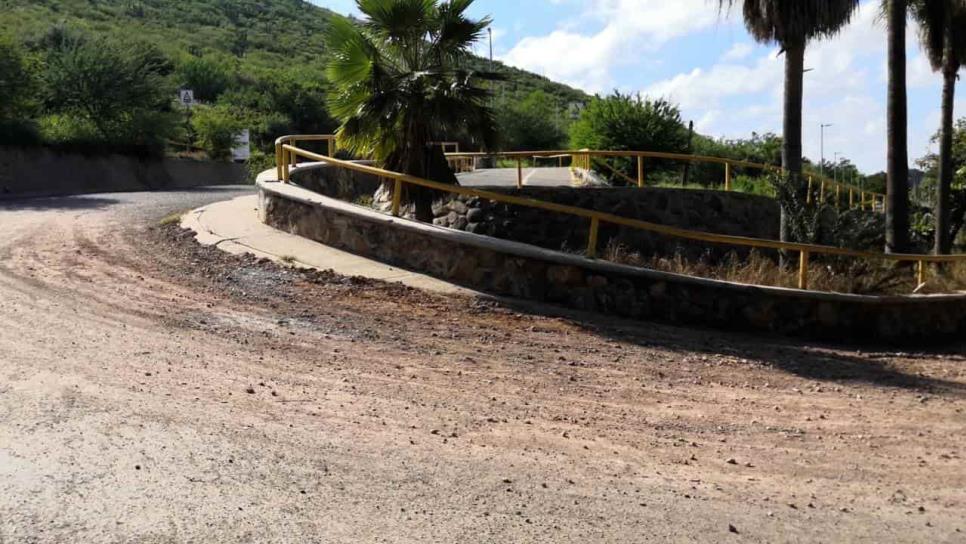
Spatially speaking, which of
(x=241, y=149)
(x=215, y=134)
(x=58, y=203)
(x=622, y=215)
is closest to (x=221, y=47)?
(x=241, y=149)

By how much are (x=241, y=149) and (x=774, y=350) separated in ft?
127

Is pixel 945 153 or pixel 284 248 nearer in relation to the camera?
pixel 284 248

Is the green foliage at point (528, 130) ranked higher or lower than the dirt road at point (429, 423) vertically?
higher

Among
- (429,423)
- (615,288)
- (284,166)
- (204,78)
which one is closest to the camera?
(429,423)

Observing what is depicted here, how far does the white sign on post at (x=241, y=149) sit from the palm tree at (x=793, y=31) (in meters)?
32.0

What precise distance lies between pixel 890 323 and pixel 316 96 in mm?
55691

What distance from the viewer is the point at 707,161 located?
961 inches

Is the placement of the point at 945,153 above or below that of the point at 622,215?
above

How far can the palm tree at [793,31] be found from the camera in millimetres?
16609

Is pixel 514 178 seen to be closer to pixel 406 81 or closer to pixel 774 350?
pixel 406 81

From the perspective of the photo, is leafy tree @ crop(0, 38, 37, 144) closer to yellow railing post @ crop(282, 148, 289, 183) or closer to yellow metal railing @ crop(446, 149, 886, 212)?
yellow metal railing @ crop(446, 149, 886, 212)

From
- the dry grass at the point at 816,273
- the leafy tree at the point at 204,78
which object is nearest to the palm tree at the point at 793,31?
the dry grass at the point at 816,273

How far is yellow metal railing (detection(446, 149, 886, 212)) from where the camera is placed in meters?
19.9

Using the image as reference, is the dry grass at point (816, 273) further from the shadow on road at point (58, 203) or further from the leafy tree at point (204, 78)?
the leafy tree at point (204, 78)
